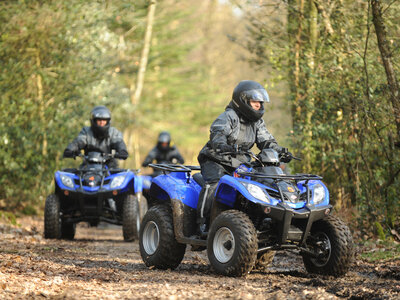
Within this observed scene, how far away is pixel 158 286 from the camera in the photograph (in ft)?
20.5

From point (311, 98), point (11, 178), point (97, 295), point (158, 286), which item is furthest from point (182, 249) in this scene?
point (11, 178)

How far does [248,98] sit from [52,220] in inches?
213

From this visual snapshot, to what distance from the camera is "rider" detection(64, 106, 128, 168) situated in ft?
42.5

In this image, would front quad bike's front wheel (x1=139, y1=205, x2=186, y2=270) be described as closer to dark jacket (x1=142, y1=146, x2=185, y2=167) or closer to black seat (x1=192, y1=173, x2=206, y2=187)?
black seat (x1=192, y1=173, x2=206, y2=187)

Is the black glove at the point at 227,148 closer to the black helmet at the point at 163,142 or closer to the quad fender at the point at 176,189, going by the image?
the quad fender at the point at 176,189

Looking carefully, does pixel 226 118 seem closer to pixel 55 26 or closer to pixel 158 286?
pixel 158 286

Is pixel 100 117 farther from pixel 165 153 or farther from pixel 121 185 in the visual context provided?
pixel 165 153

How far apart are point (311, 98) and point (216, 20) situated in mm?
33032

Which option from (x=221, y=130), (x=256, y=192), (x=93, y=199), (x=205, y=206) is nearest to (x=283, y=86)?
(x=93, y=199)

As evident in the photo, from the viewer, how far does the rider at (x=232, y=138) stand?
7699 mm

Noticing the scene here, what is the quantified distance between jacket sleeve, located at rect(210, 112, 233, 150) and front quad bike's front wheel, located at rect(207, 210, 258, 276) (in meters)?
0.83

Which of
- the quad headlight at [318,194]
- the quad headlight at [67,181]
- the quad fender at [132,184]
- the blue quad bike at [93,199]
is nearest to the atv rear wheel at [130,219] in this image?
the blue quad bike at [93,199]

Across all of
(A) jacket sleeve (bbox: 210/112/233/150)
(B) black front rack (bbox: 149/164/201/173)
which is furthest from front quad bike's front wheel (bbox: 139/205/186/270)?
(A) jacket sleeve (bbox: 210/112/233/150)

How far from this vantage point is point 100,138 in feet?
43.5
